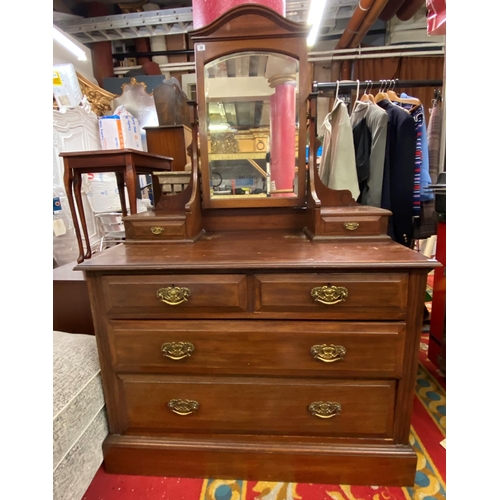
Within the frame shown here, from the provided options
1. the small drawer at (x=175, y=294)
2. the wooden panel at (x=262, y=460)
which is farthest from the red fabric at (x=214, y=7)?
the wooden panel at (x=262, y=460)

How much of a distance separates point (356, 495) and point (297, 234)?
103 cm

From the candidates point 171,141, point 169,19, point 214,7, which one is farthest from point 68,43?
point 214,7

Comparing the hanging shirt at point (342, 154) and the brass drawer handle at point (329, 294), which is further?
the hanging shirt at point (342, 154)

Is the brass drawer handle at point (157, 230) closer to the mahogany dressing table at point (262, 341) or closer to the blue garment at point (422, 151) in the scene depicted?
the mahogany dressing table at point (262, 341)

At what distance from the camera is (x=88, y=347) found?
1112mm

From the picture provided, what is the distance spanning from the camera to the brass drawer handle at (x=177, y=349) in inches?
38.7

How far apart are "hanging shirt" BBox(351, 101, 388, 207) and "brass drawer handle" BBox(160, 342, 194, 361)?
1325 millimetres

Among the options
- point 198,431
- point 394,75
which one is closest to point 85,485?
point 198,431

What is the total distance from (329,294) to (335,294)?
0.02 meters

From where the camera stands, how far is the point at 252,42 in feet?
4.06

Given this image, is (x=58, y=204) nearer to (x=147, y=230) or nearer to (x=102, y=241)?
(x=102, y=241)

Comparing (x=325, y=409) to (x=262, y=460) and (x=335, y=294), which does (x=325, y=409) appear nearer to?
(x=262, y=460)

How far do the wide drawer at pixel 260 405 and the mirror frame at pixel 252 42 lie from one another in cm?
85

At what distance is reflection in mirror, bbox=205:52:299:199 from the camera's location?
129 centimetres
